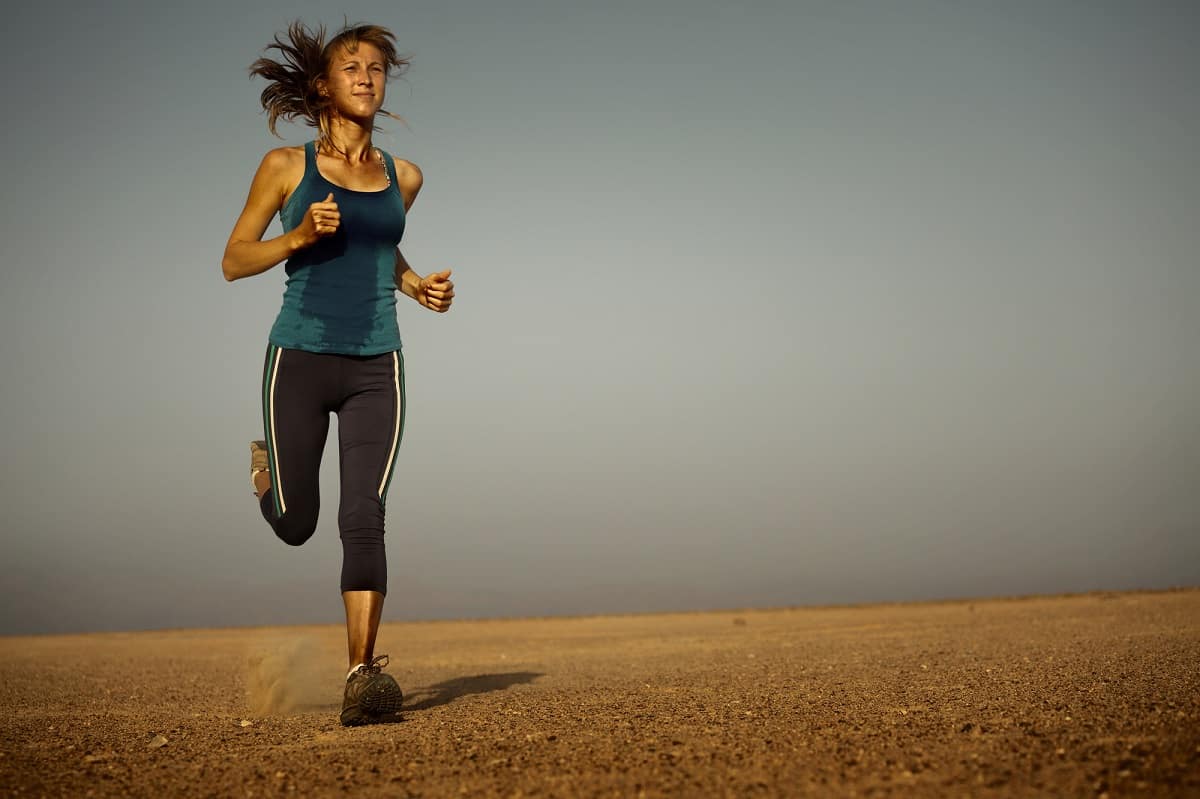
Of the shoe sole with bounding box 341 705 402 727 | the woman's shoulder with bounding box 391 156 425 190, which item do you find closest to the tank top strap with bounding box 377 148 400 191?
the woman's shoulder with bounding box 391 156 425 190

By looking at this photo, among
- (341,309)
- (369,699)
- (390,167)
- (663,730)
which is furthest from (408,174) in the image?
(663,730)

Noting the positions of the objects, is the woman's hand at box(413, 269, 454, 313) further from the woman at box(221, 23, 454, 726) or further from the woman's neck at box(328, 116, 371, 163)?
the woman's neck at box(328, 116, 371, 163)

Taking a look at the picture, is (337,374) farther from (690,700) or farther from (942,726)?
(942,726)

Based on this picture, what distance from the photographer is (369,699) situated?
395 cm

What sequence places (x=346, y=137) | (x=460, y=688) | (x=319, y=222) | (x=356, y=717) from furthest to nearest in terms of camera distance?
(x=460, y=688)
(x=346, y=137)
(x=319, y=222)
(x=356, y=717)

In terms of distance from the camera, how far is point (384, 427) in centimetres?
455

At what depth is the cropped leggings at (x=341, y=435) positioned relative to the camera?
14.5 ft

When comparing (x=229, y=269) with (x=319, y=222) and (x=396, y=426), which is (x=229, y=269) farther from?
(x=396, y=426)

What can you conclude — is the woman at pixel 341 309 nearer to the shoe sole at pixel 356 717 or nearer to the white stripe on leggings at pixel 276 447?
the white stripe on leggings at pixel 276 447

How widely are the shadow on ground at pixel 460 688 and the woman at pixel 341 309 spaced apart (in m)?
0.87

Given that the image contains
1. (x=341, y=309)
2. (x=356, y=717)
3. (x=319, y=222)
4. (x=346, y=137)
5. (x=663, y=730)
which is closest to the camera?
(x=663, y=730)

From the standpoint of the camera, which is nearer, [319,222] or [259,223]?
[319,222]

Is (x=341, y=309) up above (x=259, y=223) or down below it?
below

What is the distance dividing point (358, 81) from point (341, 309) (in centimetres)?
108
